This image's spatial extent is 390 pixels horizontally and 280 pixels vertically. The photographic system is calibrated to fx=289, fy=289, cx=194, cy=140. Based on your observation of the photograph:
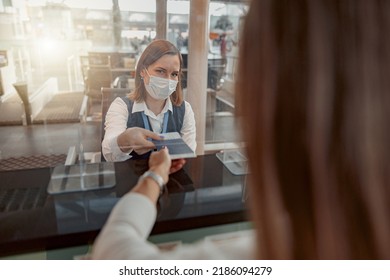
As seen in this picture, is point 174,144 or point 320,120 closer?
point 320,120

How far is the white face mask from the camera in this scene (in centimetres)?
86

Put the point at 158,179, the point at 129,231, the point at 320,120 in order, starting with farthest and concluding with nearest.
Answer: the point at 158,179
the point at 129,231
the point at 320,120

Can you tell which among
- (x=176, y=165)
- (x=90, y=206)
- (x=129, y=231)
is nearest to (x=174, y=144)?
(x=176, y=165)

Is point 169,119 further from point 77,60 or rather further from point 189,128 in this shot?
point 77,60

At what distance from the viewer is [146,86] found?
866 millimetres

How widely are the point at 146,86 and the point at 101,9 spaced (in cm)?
24

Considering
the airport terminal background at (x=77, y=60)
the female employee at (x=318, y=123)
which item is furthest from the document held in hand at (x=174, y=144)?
the female employee at (x=318, y=123)

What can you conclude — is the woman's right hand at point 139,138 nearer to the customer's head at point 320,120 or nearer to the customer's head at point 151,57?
the customer's head at point 151,57

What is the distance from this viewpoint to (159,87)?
866mm

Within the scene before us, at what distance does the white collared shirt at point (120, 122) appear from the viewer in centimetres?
87

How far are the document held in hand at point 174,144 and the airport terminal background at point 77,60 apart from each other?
115 millimetres

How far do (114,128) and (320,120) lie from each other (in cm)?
65

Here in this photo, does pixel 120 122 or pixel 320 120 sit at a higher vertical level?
pixel 320 120

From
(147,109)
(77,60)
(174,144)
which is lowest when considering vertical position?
(174,144)
